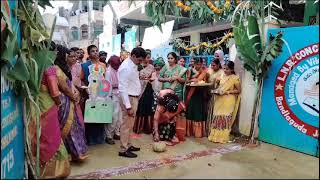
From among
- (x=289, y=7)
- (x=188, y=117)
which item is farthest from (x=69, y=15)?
(x=188, y=117)

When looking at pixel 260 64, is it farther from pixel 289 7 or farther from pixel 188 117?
pixel 289 7

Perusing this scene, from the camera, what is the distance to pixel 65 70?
402 centimetres

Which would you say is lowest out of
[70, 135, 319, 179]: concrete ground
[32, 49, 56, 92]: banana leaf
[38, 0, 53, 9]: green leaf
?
[70, 135, 319, 179]: concrete ground

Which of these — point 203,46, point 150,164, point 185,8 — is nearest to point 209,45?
point 203,46

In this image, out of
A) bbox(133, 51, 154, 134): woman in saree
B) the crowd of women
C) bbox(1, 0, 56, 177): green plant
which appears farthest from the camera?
bbox(133, 51, 154, 134): woman in saree

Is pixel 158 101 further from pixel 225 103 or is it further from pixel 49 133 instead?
pixel 49 133

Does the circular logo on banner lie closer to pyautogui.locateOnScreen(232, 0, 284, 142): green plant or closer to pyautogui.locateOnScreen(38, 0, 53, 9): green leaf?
pyautogui.locateOnScreen(232, 0, 284, 142): green plant

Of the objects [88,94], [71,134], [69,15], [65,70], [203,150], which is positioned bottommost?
[203,150]

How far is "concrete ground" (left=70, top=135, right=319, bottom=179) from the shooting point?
3.87 m

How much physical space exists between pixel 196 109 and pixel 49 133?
9.32 ft

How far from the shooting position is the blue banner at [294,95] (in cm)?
459

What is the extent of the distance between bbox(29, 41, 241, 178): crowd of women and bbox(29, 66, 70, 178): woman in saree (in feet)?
0.13

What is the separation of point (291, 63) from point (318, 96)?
62cm

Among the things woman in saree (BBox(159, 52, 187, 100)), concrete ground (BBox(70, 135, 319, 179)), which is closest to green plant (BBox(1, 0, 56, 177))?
concrete ground (BBox(70, 135, 319, 179))
